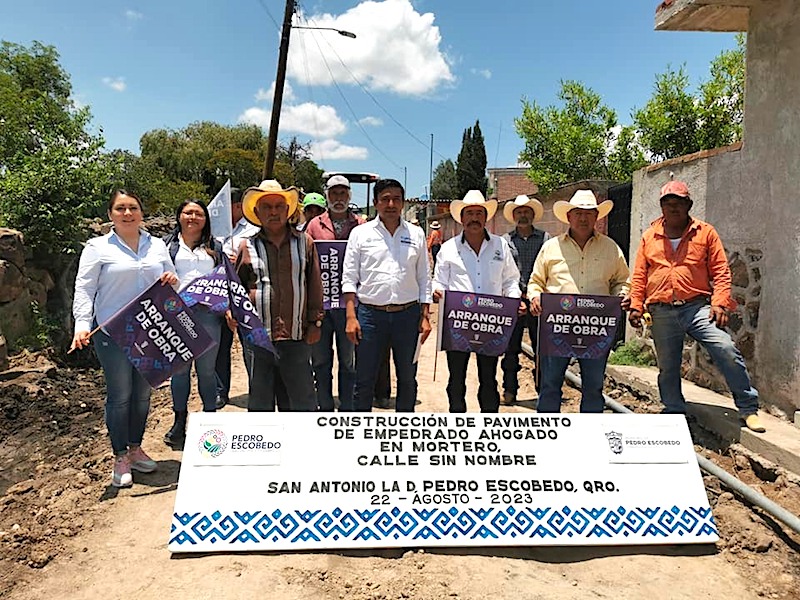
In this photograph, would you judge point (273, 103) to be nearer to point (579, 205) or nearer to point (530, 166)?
point (530, 166)

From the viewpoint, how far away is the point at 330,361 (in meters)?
5.53

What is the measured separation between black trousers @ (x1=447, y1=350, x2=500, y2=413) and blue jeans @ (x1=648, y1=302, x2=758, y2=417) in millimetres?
1274

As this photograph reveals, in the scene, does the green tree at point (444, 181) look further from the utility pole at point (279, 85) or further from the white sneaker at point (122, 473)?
the white sneaker at point (122, 473)

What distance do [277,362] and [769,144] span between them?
13.7 feet

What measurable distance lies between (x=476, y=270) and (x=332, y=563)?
7.72 ft

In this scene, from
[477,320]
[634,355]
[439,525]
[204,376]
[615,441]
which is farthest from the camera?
[634,355]

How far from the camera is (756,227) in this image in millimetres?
5152

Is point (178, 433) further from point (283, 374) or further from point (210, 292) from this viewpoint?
point (283, 374)

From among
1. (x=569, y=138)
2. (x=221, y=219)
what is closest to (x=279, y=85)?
(x=569, y=138)

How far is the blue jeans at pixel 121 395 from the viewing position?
158 inches

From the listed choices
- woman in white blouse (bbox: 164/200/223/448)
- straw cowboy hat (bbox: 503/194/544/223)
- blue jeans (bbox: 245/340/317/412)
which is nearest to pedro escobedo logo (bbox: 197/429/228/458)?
blue jeans (bbox: 245/340/317/412)

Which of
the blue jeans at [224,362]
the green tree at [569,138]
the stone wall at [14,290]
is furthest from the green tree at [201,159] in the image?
the blue jeans at [224,362]

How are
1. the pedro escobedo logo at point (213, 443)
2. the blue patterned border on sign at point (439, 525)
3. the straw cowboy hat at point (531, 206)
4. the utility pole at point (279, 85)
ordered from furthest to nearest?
1. the utility pole at point (279, 85)
2. the straw cowboy hat at point (531, 206)
3. the pedro escobedo logo at point (213, 443)
4. the blue patterned border on sign at point (439, 525)

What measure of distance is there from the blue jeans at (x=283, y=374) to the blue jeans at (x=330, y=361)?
3.43 feet
